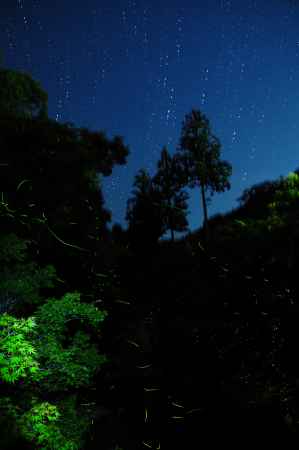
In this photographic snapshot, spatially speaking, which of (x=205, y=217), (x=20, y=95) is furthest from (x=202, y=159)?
(x=20, y=95)

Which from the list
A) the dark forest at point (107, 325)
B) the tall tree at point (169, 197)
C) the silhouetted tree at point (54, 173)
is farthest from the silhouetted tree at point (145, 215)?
the silhouetted tree at point (54, 173)

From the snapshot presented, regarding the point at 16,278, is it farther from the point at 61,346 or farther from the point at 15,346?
A: the point at 15,346

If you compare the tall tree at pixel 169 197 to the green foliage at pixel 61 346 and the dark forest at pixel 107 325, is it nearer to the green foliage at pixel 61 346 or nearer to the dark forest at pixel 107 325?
the dark forest at pixel 107 325

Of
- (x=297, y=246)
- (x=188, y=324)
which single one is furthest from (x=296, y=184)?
(x=188, y=324)

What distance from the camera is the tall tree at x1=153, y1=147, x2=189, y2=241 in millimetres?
24250

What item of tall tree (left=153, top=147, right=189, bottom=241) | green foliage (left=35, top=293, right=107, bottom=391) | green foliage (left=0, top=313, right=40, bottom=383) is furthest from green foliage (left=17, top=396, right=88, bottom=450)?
tall tree (left=153, top=147, right=189, bottom=241)

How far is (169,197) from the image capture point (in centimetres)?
2489

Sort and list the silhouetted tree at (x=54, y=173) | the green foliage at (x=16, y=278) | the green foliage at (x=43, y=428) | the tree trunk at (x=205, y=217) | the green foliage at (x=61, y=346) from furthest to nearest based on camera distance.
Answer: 1. the tree trunk at (x=205, y=217)
2. the silhouetted tree at (x=54, y=173)
3. the green foliage at (x=16, y=278)
4. the green foliage at (x=61, y=346)
5. the green foliage at (x=43, y=428)

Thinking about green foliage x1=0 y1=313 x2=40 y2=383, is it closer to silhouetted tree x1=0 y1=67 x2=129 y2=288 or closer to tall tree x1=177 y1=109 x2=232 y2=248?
silhouetted tree x1=0 y1=67 x2=129 y2=288

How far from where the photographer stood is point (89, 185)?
11.2 m

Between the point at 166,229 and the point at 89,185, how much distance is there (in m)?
13.3

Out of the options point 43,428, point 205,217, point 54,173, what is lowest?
point 43,428

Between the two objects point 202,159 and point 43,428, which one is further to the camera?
point 202,159

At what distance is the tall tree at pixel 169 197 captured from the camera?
24.2 m
